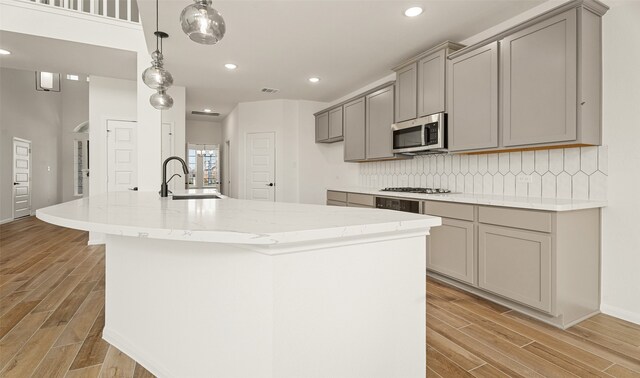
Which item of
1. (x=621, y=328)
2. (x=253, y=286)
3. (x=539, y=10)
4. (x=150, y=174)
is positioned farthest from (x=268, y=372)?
(x=150, y=174)

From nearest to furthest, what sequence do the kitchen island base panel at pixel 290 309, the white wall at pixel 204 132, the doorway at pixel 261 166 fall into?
the kitchen island base panel at pixel 290 309, the doorway at pixel 261 166, the white wall at pixel 204 132

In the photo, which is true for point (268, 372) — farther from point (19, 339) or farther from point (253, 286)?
point (19, 339)

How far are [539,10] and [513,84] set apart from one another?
2.31 ft

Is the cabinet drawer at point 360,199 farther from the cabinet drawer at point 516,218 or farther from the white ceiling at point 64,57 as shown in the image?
the white ceiling at point 64,57

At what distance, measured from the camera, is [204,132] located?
350 inches

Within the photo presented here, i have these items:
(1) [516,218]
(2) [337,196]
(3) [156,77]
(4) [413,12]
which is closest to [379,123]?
(2) [337,196]

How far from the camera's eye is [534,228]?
2.22 metres

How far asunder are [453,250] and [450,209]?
1.20ft

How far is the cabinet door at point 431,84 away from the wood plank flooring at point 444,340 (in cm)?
177

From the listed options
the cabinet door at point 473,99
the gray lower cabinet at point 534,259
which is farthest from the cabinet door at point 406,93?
the gray lower cabinet at point 534,259

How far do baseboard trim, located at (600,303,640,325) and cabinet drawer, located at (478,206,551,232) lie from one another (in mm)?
851

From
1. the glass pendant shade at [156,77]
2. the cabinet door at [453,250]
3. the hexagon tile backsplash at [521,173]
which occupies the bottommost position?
the cabinet door at [453,250]

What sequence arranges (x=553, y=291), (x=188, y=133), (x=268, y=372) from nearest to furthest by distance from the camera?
(x=268, y=372), (x=553, y=291), (x=188, y=133)

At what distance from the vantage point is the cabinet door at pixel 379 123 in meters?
4.08
